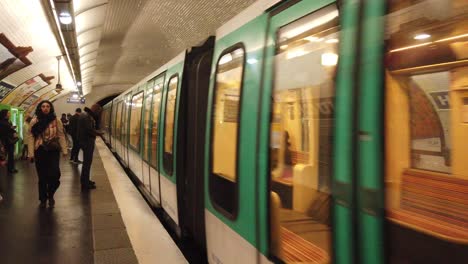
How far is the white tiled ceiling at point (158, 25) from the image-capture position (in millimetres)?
9438

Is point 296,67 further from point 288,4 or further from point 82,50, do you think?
point 82,50

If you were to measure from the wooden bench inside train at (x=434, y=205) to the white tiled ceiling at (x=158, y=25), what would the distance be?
723 cm

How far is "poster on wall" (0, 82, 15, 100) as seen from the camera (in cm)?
1361

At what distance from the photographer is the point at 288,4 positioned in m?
2.38

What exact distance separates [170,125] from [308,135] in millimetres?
3755

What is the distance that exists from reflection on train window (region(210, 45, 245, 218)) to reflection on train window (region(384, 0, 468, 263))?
152 centimetres

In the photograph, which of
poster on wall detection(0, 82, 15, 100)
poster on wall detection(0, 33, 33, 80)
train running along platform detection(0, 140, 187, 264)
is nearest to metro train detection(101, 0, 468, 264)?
train running along platform detection(0, 140, 187, 264)

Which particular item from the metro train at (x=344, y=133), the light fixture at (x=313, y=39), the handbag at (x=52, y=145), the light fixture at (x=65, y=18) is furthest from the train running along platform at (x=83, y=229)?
the light fixture at (x=65, y=18)

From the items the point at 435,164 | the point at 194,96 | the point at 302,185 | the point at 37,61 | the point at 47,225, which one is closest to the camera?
the point at 435,164

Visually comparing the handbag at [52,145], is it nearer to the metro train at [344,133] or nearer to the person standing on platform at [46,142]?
the person standing on platform at [46,142]

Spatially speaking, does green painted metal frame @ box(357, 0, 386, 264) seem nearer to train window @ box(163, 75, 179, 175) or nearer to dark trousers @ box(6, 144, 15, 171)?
train window @ box(163, 75, 179, 175)

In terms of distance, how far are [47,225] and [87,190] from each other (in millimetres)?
2669

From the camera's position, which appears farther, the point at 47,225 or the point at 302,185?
the point at 47,225

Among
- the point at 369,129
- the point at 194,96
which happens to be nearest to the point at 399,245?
the point at 369,129
